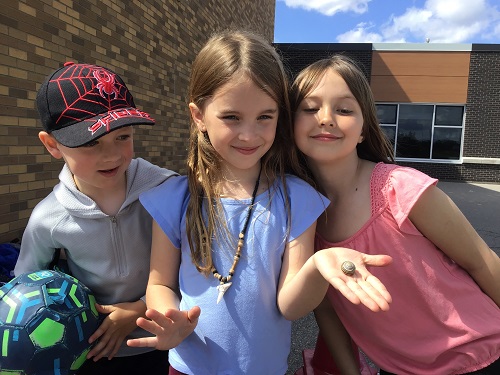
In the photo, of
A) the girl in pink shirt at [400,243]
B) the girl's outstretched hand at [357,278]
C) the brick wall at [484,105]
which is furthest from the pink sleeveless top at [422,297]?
the brick wall at [484,105]

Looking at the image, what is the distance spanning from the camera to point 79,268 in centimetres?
178

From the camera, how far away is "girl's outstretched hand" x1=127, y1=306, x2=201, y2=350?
1353 millimetres

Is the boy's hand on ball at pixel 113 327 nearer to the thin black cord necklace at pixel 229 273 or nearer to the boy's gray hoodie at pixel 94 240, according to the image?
the boy's gray hoodie at pixel 94 240

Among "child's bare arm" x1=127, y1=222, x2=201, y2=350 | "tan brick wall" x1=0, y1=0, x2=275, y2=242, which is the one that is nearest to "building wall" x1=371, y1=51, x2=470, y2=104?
"tan brick wall" x1=0, y1=0, x2=275, y2=242

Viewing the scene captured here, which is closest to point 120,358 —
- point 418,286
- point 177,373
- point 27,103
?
point 177,373

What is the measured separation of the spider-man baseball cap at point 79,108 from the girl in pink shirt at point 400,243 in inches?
30.5

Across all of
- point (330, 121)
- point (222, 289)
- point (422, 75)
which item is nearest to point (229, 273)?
point (222, 289)

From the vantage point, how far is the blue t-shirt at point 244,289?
1.50 metres

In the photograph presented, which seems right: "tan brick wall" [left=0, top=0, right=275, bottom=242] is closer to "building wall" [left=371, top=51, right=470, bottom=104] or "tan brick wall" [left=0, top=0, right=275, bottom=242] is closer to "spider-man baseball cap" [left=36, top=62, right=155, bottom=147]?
"spider-man baseball cap" [left=36, top=62, right=155, bottom=147]

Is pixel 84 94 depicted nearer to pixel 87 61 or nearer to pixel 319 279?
pixel 319 279

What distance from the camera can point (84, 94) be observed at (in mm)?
1604

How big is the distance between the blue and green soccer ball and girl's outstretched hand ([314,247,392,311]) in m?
0.95

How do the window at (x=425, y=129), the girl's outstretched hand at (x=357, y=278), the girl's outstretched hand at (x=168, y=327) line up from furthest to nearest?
1. the window at (x=425, y=129)
2. the girl's outstretched hand at (x=168, y=327)
3. the girl's outstretched hand at (x=357, y=278)

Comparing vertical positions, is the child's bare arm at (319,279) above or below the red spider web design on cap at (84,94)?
below
